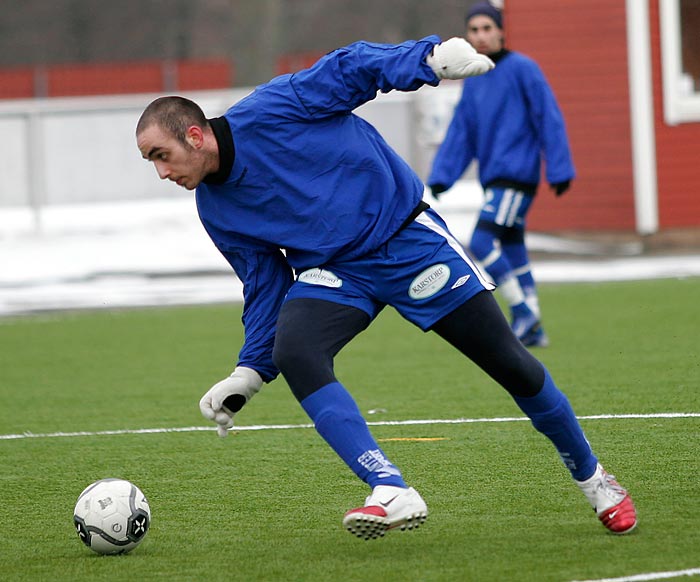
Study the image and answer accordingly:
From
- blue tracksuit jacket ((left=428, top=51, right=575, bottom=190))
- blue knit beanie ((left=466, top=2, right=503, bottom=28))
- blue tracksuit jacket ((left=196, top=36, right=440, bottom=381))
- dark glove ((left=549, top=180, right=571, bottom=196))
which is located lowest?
dark glove ((left=549, top=180, right=571, bottom=196))

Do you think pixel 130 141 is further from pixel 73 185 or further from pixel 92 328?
pixel 92 328

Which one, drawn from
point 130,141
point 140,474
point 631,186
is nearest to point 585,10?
point 631,186

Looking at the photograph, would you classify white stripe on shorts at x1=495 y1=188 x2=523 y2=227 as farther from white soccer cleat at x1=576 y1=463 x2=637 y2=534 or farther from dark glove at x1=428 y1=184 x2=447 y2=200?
white soccer cleat at x1=576 y1=463 x2=637 y2=534

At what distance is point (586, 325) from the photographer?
37.7ft

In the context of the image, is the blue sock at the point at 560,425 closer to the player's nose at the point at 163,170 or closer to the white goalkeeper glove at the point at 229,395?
→ the white goalkeeper glove at the point at 229,395

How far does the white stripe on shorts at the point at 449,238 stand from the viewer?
511 cm

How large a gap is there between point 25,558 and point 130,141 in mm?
16727

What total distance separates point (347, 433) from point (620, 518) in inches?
39.3

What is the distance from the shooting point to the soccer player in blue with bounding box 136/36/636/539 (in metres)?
4.88

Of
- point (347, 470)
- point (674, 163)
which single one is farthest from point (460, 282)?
point (674, 163)

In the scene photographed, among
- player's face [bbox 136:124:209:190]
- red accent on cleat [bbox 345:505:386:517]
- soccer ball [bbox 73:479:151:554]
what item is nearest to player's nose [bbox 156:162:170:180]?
player's face [bbox 136:124:209:190]

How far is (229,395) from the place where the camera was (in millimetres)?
5203

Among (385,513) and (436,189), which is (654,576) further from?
(436,189)

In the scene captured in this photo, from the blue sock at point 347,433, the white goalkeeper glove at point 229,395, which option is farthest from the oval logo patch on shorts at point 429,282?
the white goalkeeper glove at point 229,395
